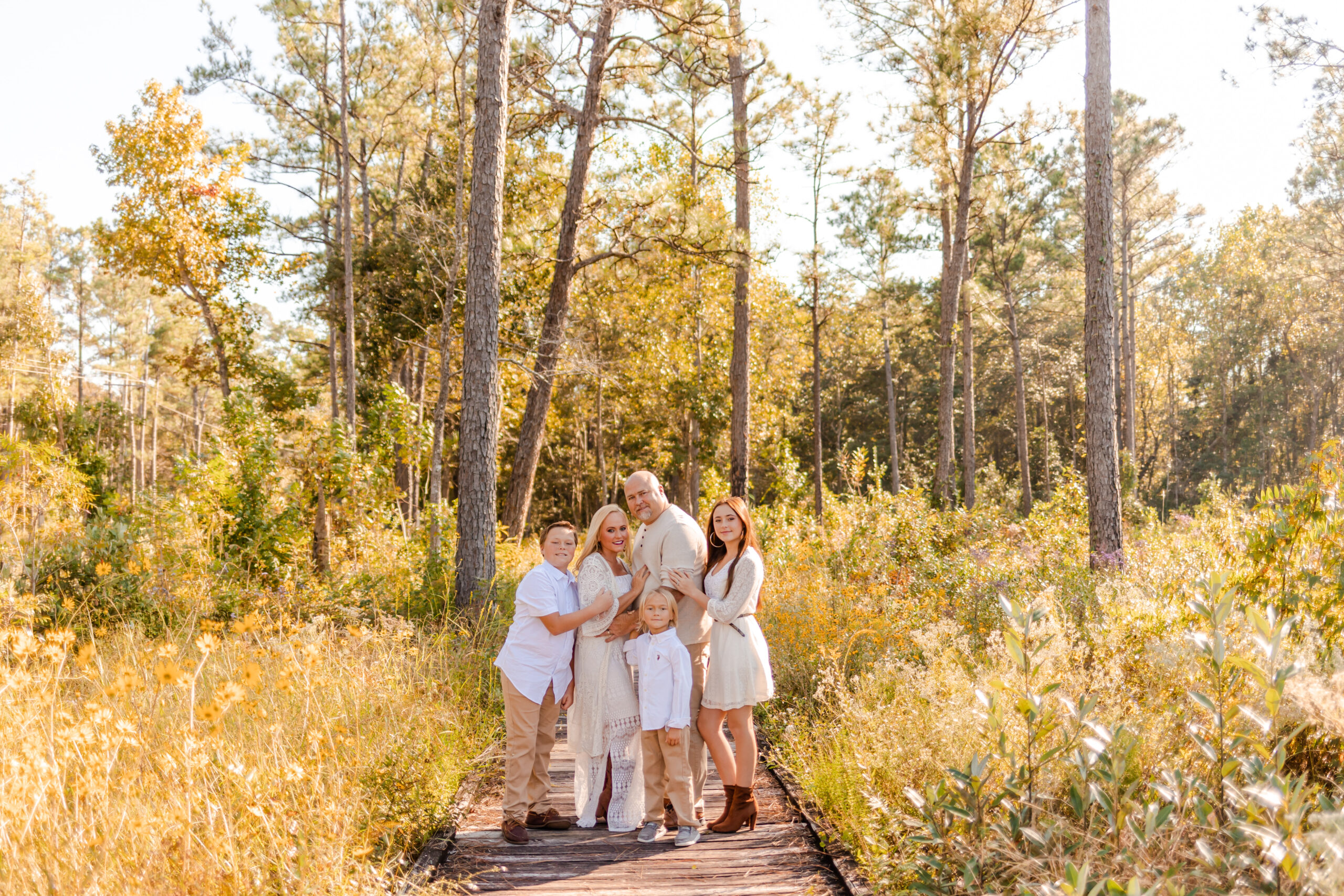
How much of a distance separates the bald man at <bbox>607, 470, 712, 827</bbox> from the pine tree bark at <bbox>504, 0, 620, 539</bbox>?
7.38 metres

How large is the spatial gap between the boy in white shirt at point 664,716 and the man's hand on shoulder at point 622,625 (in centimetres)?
11

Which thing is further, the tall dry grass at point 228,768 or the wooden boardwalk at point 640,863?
the wooden boardwalk at point 640,863

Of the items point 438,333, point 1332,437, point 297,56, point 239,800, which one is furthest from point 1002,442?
point 239,800

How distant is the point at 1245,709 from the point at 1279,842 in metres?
0.56

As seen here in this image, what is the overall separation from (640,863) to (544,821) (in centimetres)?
75

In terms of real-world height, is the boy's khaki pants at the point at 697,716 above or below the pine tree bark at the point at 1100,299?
below

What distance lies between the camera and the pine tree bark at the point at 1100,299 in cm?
941

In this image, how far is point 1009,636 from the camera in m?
2.83

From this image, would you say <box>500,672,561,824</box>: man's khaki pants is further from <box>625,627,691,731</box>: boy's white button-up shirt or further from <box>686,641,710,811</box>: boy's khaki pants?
<box>686,641,710,811</box>: boy's khaki pants

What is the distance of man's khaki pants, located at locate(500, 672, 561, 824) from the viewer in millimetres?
4379

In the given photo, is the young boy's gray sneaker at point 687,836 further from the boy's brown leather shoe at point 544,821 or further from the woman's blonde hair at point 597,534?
the woman's blonde hair at point 597,534

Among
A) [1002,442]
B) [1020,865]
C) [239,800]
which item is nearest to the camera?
[1020,865]

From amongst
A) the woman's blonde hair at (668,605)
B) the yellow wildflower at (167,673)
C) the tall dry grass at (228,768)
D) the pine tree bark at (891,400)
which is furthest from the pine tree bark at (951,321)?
the yellow wildflower at (167,673)

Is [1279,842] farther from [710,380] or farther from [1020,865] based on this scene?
[710,380]
